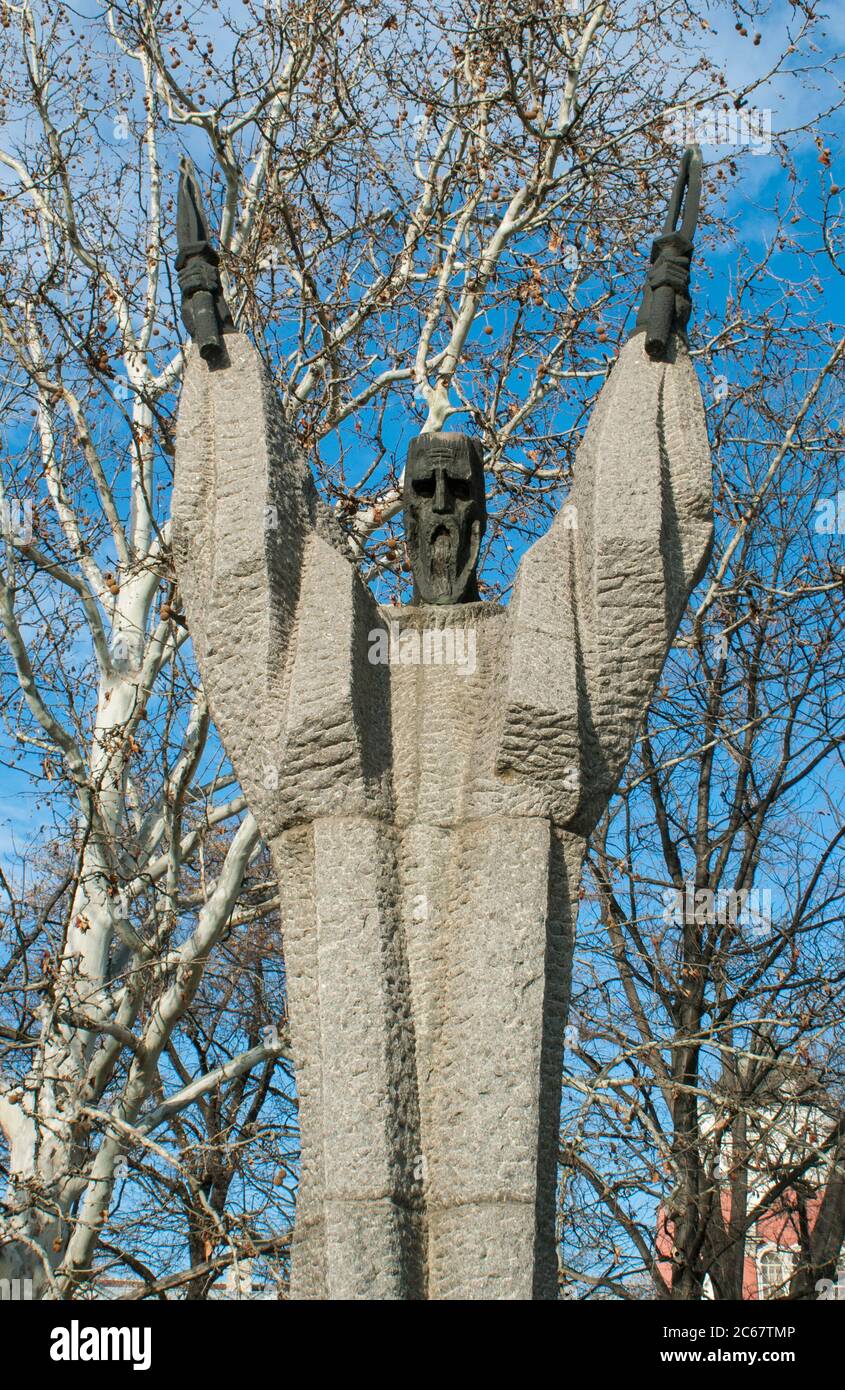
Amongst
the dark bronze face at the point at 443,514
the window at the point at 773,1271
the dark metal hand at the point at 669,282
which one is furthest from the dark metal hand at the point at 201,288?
the window at the point at 773,1271

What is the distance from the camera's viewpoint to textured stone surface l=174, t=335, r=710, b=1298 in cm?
376

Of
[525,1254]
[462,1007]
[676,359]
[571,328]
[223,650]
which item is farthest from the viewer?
[571,328]

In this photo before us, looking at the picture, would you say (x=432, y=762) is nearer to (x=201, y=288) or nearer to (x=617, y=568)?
(x=617, y=568)

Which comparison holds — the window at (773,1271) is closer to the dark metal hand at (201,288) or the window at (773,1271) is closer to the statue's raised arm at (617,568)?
the statue's raised arm at (617,568)

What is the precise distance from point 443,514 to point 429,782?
93 cm

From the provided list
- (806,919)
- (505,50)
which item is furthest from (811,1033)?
(505,50)

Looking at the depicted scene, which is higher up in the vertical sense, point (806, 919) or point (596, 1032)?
point (806, 919)

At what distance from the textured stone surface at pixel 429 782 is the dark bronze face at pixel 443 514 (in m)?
0.18

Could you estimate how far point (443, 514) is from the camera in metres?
4.79

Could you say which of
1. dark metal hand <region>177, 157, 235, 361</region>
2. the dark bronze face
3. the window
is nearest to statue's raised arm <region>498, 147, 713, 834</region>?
the dark bronze face

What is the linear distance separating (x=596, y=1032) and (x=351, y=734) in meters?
7.32

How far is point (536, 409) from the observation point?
11.5 metres
